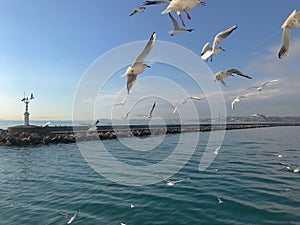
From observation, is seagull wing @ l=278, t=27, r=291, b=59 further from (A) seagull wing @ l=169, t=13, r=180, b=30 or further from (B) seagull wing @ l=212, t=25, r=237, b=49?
(A) seagull wing @ l=169, t=13, r=180, b=30

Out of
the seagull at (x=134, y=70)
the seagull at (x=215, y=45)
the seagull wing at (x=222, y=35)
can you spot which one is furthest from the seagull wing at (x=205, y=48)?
the seagull at (x=134, y=70)

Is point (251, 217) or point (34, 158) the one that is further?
point (34, 158)

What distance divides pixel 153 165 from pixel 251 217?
10.7 metres

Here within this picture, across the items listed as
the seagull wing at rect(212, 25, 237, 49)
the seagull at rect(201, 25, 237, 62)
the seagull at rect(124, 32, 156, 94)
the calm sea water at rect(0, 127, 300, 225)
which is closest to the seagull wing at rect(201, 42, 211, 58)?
the seagull at rect(201, 25, 237, 62)

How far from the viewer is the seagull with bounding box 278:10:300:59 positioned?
4.46 metres

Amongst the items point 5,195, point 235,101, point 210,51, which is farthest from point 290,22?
point 5,195

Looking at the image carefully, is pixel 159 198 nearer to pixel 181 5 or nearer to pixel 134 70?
pixel 134 70

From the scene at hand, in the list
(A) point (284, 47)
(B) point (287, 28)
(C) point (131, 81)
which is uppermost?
(B) point (287, 28)

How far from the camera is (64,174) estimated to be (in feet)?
55.1

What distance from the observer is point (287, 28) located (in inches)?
186

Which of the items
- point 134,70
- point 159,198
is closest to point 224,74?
point 134,70

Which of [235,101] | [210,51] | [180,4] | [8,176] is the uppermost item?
[180,4]

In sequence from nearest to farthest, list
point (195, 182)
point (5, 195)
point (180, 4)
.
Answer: point (180, 4), point (5, 195), point (195, 182)

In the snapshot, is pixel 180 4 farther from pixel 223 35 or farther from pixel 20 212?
pixel 20 212
